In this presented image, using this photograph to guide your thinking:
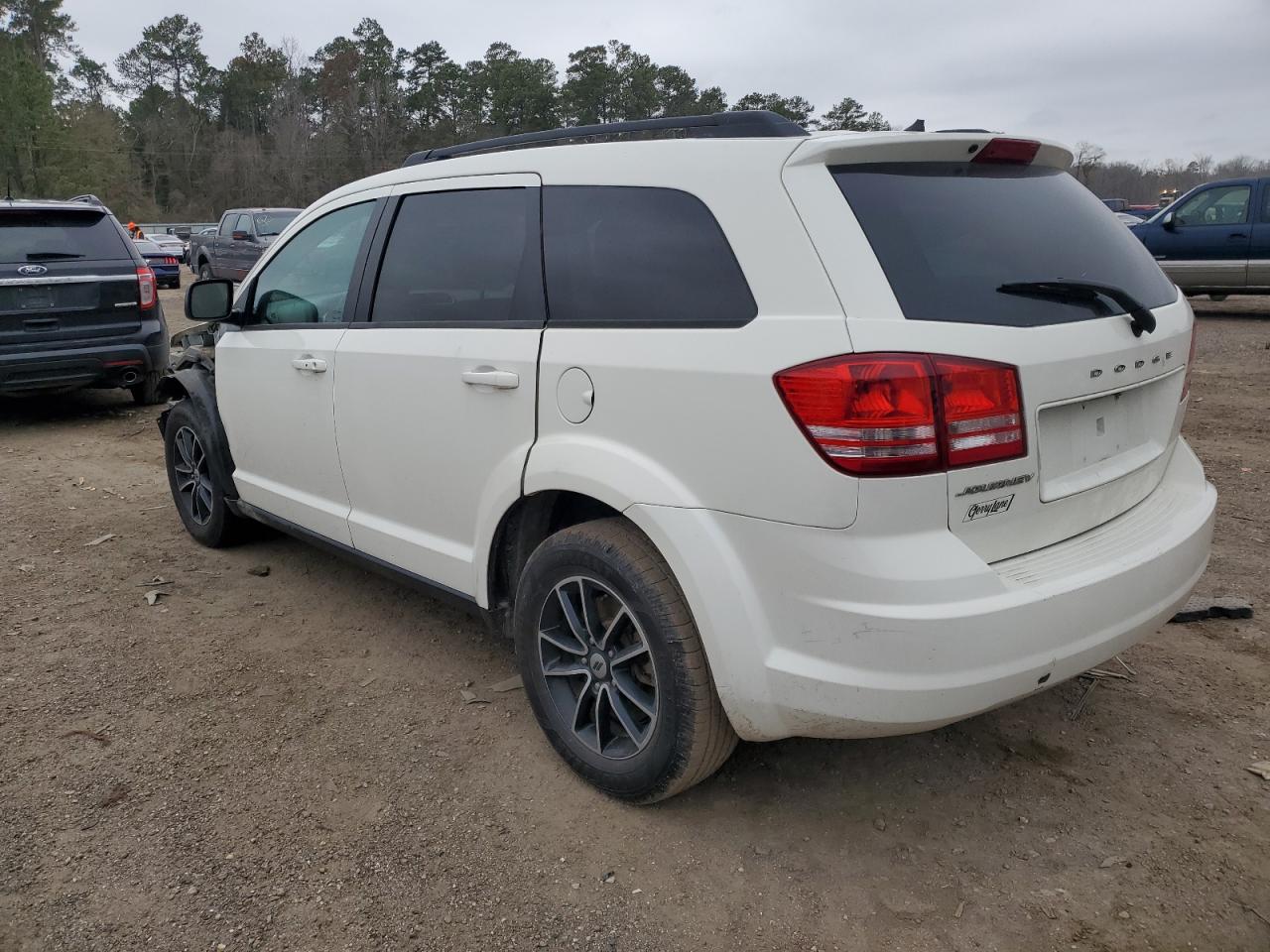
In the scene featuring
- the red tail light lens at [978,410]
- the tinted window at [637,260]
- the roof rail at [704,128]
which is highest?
the roof rail at [704,128]

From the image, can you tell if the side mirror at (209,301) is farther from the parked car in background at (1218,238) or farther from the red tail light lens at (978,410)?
the parked car in background at (1218,238)

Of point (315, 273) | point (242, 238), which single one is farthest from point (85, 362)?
point (242, 238)

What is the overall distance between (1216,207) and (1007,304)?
44.6ft

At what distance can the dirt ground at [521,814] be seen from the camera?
229 centimetres

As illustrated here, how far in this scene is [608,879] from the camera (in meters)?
2.44

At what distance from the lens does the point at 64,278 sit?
24.6 ft

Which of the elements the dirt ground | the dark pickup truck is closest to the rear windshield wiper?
the dirt ground

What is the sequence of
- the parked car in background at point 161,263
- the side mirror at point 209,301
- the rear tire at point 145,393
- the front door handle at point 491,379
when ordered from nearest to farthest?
the front door handle at point 491,379
the side mirror at point 209,301
the rear tire at point 145,393
the parked car in background at point 161,263

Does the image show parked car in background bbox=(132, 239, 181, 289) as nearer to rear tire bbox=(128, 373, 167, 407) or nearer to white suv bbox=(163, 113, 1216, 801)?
rear tire bbox=(128, 373, 167, 407)

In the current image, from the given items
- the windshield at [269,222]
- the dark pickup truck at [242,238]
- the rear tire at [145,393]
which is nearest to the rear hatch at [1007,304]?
the rear tire at [145,393]

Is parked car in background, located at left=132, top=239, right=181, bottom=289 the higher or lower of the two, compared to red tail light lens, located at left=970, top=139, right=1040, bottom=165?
lower

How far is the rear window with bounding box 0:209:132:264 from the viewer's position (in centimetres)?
740

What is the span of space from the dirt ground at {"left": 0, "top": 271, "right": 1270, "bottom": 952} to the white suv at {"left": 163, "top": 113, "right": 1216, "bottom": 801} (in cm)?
34

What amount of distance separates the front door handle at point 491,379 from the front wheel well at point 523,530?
1.10 ft
